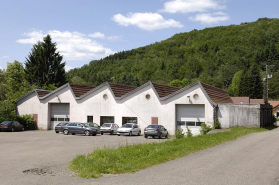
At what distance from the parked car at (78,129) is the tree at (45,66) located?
35.5 metres

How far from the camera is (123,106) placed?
42.2 meters

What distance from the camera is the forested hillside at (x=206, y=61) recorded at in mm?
103938

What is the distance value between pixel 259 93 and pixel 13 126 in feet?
241

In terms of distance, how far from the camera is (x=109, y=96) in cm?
4309

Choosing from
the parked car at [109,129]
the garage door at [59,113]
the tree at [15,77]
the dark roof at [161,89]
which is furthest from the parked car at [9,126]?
the tree at [15,77]

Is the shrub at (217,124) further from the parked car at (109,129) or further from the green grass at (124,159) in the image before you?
the green grass at (124,159)

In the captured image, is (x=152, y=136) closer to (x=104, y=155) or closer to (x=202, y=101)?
(x=202, y=101)

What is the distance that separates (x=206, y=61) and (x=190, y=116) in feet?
314

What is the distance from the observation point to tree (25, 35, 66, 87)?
69.9 meters

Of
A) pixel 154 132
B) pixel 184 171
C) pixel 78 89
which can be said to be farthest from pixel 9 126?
pixel 184 171

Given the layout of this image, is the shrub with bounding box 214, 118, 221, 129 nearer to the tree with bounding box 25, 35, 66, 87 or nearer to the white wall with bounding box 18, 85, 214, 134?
the white wall with bounding box 18, 85, 214, 134

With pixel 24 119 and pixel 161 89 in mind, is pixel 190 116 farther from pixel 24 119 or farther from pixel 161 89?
pixel 24 119

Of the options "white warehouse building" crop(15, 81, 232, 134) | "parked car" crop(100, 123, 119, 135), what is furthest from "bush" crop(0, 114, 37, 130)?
"parked car" crop(100, 123, 119, 135)

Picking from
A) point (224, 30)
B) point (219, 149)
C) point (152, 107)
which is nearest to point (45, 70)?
point (152, 107)
